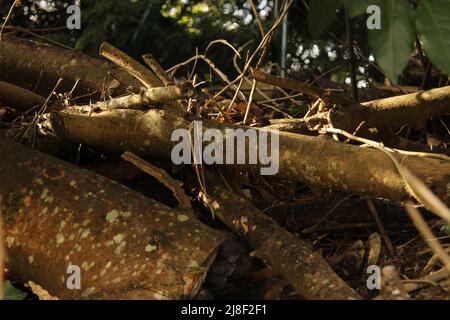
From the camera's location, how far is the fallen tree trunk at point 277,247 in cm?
140

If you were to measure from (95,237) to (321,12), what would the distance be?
70cm

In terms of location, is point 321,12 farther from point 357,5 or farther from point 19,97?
point 19,97

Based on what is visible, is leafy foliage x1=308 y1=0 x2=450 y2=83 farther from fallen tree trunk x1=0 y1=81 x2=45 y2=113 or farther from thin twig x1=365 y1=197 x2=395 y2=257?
fallen tree trunk x1=0 y1=81 x2=45 y2=113

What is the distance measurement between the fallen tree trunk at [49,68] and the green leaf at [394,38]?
1209 mm

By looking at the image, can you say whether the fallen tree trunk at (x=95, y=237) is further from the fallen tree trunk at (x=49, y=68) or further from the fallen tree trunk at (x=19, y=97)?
the fallen tree trunk at (x=49, y=68)

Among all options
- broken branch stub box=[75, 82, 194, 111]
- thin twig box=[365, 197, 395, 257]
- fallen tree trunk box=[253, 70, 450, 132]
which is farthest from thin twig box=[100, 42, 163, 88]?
thin twig box=[365, 197, 395, 257]

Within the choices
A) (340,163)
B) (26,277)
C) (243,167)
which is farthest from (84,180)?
(340,163)

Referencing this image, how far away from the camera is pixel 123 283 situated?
1351mm

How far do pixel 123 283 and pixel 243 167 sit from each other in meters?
0.45

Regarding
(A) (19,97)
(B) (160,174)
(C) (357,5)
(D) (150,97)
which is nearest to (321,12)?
(C) (357,5)

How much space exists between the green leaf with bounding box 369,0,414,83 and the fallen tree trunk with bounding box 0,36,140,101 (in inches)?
47.6

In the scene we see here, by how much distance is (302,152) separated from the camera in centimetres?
155

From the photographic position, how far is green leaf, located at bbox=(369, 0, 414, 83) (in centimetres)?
121

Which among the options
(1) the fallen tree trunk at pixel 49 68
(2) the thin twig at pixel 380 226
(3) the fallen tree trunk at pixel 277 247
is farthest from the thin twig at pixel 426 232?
(1) the fallen tree trunk at pixel 49 68
